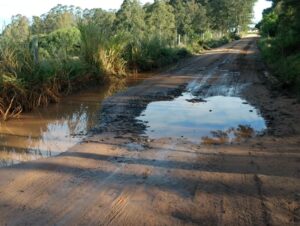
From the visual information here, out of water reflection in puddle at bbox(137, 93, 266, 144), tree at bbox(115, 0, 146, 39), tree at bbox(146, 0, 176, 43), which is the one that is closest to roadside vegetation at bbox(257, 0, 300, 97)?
water reflection in puddle at bbox(137, 93, 266, 144)

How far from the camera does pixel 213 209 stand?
4402mm

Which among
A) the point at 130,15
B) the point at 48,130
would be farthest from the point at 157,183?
the point at 130,15

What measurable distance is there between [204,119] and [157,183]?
13.5 ft

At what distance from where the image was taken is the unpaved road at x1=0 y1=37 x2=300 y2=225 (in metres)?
4.26

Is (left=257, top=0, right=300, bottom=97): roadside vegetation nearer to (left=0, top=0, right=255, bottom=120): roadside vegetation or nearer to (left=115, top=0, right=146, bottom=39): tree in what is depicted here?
(left=0, top=0, right=255, bottom=120): roadside vegetation

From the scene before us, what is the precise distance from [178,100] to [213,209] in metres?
7.34

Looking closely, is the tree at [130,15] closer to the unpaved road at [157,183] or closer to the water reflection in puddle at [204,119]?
the water reflection in puddle at [204,119]

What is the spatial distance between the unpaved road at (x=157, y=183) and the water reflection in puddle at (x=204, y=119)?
1.25 feet

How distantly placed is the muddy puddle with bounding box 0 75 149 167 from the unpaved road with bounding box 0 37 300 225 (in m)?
0.40

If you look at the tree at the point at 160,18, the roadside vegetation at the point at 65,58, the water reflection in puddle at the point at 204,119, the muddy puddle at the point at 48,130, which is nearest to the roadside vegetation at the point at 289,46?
the water reflection in puddle at the point at 204,119

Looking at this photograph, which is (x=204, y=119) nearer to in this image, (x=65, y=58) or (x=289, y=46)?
(x=65, y=58)

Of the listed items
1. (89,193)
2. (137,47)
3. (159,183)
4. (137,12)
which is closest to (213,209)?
(159,183)

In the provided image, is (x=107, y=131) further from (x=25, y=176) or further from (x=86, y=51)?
(x=86, y=51)

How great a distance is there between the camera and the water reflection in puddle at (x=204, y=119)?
7.77 meters
